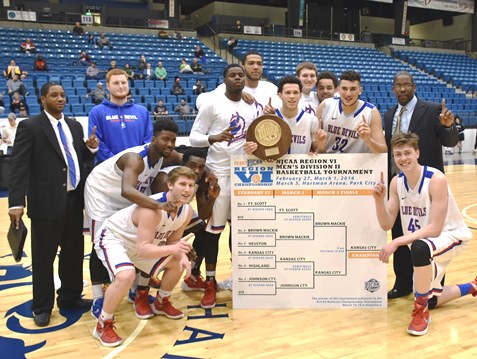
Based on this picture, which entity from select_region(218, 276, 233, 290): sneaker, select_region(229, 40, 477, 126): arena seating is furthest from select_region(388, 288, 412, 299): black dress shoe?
select_region(229, 40, 477, 126): arena seating

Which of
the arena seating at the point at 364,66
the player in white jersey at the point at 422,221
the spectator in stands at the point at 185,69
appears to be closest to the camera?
the player in white jersey at the point at 422,221

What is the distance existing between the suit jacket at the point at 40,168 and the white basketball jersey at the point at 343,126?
1967 millimetres

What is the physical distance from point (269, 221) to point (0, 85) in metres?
11.1

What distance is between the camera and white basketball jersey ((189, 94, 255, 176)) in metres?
3.58

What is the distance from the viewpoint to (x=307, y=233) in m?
3.48

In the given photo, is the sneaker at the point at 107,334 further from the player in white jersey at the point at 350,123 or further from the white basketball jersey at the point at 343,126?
the white basketball jersey at the point at 343,126

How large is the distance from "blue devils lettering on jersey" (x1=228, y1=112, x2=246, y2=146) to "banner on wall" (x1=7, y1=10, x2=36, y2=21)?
55.5 ft

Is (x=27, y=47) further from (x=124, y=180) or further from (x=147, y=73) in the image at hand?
(x=124, y=180)

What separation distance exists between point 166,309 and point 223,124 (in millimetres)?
1439

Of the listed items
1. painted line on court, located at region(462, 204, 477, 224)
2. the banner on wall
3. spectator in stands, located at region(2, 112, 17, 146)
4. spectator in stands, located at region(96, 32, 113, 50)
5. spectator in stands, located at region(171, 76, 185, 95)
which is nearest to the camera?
painted line on court, located at region(462, 204, 477, 224)

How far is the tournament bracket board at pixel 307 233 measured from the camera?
11.2ft

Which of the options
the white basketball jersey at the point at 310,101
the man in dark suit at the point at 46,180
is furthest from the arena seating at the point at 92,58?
the man in dark suit at the point at 46,180

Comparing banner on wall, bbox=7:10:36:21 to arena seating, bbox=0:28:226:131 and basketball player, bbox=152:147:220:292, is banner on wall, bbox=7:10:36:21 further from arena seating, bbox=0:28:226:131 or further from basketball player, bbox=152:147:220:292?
basketball player, bbox=152:147:220:292

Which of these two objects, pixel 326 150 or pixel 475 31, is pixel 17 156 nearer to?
pixel 326 150
